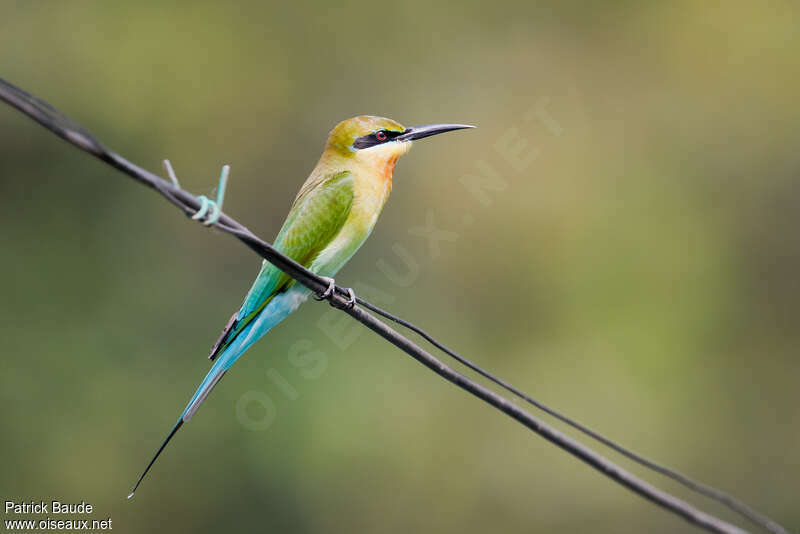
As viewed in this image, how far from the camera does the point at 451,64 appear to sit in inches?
357

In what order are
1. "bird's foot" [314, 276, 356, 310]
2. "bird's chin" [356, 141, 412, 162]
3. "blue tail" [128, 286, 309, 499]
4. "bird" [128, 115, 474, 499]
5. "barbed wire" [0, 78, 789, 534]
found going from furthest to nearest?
1. "bird's chin" [356, 141, 412, 162]
2. "bird" [128, 115, 474, 499]
3. "blue tail" [128, 286, 309, 499]
4. "bird's foot" [314, 276, 356, 310]
5. "barbed wire" [0, 78, 789, 534]

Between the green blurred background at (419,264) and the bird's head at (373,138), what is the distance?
117 inches

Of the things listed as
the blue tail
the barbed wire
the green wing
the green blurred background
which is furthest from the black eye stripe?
the green blurred background

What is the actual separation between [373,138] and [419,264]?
4.10m

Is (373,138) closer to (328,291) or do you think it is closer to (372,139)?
(372,139)

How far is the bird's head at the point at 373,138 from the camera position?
10.6ft

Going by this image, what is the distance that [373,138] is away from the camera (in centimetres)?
325

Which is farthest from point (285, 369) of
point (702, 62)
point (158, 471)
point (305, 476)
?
point (702, 62)

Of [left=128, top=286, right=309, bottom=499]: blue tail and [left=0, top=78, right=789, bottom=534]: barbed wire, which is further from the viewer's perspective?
[left=128, top=286, right=309, bottom=499]: blue tail

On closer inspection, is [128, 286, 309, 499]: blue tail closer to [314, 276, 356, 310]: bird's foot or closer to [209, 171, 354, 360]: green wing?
[209, 171, 354, 360]: green wing

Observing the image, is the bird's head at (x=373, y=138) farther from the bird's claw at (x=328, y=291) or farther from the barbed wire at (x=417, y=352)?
the barbed wire at (x=417, y=352)

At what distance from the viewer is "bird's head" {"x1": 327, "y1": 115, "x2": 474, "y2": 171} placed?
323 cm

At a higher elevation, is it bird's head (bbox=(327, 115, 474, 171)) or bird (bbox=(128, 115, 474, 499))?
bird's head (bbox=(327, 115, 474, 171))

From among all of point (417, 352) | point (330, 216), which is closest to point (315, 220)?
point (330, 216)
